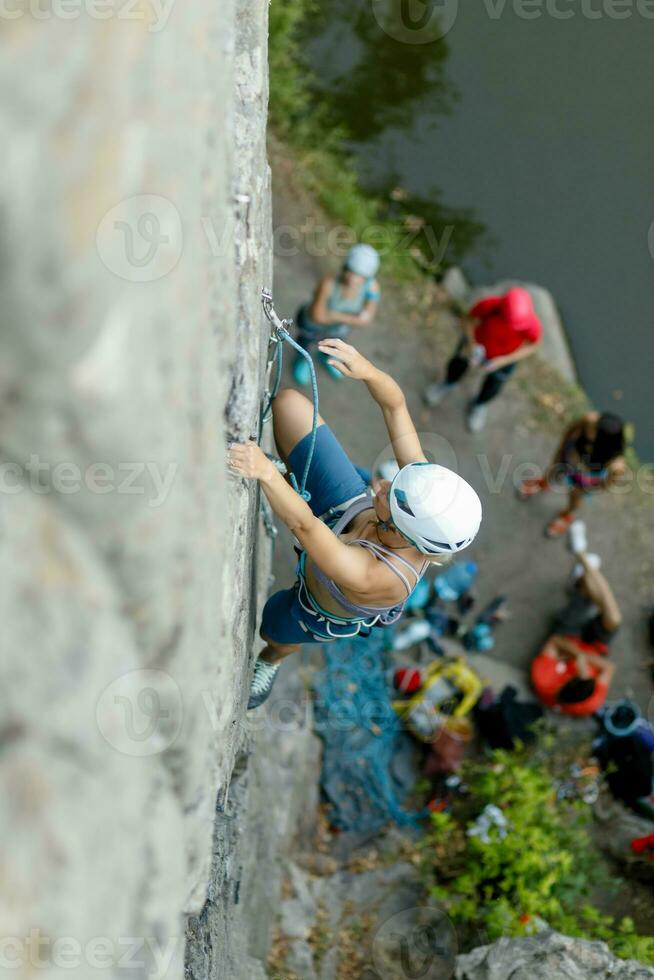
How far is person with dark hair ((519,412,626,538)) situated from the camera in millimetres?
5918

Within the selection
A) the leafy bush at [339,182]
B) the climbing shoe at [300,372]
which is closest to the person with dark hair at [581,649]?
the climbing shoe at [300,372]

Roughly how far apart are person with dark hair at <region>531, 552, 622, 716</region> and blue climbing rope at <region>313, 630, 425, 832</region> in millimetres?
1322

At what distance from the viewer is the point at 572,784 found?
5.92 meters

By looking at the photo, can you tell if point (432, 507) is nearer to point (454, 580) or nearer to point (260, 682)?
point (260, 682)

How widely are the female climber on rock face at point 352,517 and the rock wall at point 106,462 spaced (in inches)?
25.9

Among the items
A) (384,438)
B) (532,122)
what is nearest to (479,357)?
(384,438)

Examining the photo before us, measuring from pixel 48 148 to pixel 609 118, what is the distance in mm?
9025

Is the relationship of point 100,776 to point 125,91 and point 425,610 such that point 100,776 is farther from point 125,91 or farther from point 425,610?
point 425,610

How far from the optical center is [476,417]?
729 cm

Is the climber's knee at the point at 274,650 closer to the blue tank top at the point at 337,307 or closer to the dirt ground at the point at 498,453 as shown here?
the blue tank top at the point at 337,307

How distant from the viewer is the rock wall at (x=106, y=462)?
1.24 meters

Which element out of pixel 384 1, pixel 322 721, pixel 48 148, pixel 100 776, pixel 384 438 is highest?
pixel 384 1

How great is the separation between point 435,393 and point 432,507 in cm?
→ 484

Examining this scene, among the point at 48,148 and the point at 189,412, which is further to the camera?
the point at 189,412
